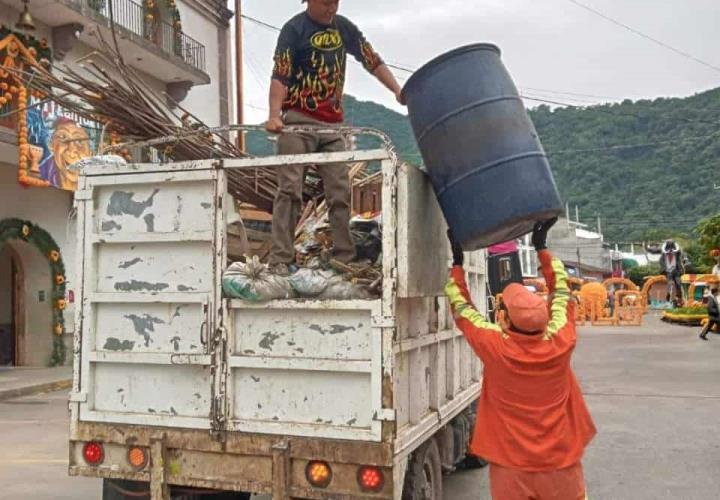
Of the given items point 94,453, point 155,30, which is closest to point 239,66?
point 155,30

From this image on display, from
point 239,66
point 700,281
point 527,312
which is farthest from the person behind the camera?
point 700,281

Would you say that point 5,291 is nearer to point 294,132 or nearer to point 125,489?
point 125,489

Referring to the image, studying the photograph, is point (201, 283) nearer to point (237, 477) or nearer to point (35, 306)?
point (237, 477)

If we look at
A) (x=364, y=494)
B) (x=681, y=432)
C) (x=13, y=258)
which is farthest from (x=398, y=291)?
(x=13, y=258)

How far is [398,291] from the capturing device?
3.43 m

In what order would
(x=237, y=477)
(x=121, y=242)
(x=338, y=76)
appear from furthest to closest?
(x=338, y=76) < (x=121, y=242) < (x=237, y=477)

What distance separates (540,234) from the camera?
13.6 ft

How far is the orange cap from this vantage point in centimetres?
336

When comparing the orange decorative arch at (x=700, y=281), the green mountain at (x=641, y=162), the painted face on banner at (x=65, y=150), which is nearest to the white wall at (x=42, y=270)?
the painted face on banner at (x=65, y=150)

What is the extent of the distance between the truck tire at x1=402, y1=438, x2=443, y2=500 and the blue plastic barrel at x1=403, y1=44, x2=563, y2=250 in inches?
44.5

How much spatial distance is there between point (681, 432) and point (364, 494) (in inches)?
231

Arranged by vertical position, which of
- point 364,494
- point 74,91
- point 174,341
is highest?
point 74,91

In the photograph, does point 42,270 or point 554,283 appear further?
point 42,270

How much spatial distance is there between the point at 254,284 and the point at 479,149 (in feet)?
4.24
